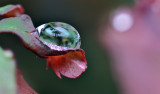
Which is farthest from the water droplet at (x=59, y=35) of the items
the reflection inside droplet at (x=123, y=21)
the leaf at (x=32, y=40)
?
the reflection inside droplet at (x=123, y=21)

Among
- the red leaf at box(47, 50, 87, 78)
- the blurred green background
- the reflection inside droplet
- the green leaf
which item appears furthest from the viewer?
the reflection inside droplet

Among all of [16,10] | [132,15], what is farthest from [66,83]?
Result: [16,10]

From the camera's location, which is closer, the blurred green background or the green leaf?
the green leaf

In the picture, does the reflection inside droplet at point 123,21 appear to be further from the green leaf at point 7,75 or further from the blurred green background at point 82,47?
the green leaf at point 7,75

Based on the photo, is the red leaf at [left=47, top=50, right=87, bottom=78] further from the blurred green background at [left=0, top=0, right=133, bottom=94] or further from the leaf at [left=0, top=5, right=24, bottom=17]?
the blurred green background at [left=0, top=0, right=133, bottom=94]

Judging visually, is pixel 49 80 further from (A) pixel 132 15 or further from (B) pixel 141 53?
(A) pixel 132 15

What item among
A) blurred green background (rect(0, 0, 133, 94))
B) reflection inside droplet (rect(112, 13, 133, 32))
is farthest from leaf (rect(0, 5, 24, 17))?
reflection inside droplet (rect(112, 13, 133, 32))
